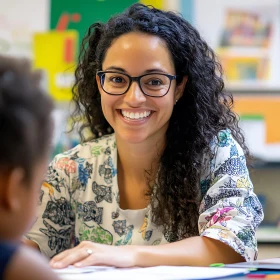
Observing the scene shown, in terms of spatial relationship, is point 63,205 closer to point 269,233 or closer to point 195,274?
point 195,274

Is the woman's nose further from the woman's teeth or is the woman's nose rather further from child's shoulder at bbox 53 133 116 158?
child's shoulder at bbox 53 133 116 158

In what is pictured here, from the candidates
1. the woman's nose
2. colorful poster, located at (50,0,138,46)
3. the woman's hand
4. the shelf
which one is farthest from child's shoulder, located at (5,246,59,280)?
colorful poster, located at (50,0,138,46)

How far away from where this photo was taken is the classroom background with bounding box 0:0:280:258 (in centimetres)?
302

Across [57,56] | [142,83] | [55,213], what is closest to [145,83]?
[142,83]

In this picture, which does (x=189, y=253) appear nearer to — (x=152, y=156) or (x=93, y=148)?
(x=152, y=156)

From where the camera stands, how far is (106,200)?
1671 millimetres

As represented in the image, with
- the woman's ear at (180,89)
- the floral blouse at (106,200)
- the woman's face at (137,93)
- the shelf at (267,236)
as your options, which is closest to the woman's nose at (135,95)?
the woman's face at (137,93)

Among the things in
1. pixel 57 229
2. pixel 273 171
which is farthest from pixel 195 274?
pixel 273 171

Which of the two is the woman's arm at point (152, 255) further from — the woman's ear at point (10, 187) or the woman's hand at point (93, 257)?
the woman's ear at point (10, 187)

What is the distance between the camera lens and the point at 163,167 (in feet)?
5.32

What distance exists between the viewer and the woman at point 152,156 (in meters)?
1.50

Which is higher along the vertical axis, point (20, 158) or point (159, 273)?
point (20, 158)

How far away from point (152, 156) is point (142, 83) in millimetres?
232

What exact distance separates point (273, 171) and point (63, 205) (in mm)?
1637
